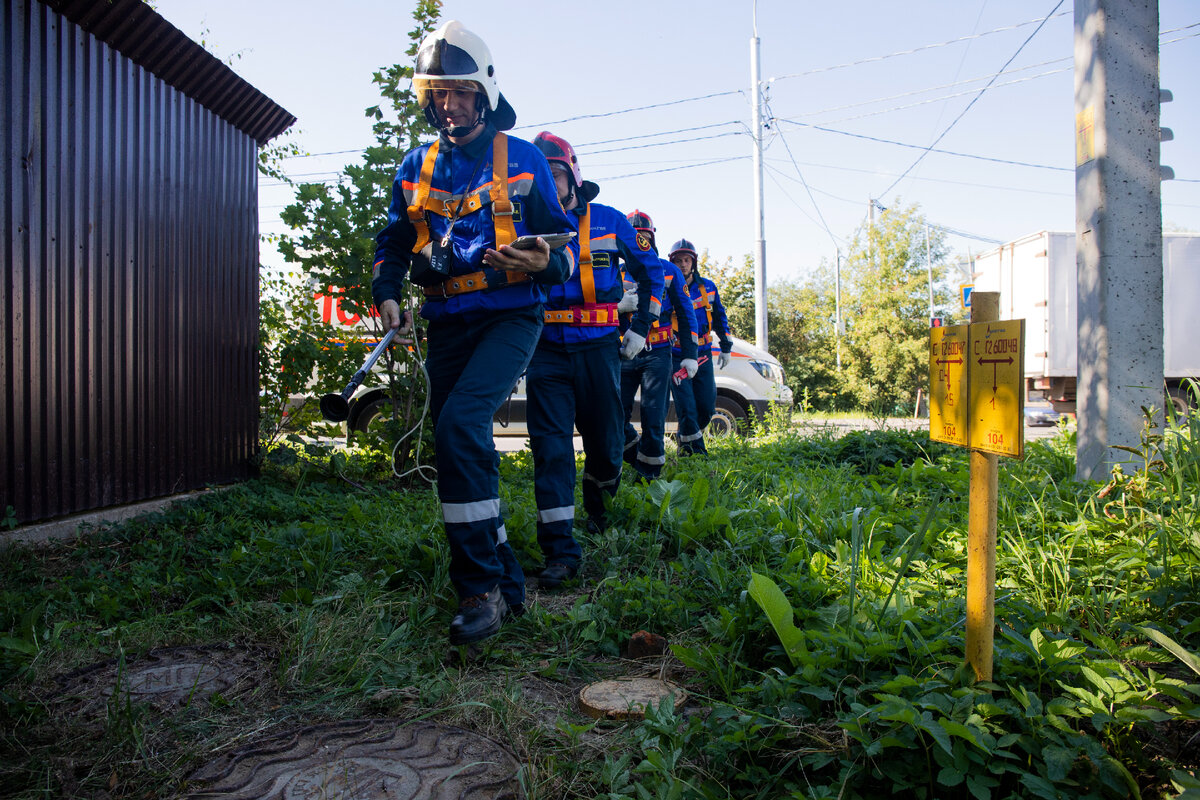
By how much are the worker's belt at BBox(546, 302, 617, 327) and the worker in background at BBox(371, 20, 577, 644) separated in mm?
522

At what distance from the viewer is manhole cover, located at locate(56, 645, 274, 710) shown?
7.16 ft

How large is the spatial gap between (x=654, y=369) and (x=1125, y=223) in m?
3.17

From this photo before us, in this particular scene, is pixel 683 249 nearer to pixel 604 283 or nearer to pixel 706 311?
pixel 706 311

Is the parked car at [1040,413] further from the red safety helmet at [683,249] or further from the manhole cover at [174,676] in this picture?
the manhole cover at [174,676]

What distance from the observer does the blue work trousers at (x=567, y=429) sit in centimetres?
342

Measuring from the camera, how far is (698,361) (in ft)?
24.0

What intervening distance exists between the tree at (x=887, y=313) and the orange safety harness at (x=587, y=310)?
2091 cm

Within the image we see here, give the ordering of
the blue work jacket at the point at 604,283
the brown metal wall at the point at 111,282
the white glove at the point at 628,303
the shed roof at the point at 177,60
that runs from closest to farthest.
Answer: the blue work jacket at the point at 604,283 < the brown metal wall at the point at 111,282 < the shed roof at the point at 177,60 < the white glove at the point at 628,303

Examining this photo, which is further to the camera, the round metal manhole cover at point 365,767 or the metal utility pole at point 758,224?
the metal utility pole at point 758,224

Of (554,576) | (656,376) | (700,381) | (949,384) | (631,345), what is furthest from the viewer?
(700,381)

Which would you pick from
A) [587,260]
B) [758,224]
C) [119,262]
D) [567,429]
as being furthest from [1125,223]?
[758,224]

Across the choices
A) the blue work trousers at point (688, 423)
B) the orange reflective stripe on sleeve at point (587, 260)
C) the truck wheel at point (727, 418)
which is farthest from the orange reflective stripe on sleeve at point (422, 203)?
the truck wheel at point (727, 418)

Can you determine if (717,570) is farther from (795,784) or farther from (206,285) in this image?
(206,285)

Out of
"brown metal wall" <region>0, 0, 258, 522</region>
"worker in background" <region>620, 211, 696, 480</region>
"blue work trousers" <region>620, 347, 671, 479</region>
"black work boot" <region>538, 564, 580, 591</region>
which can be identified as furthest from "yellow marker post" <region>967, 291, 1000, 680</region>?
"brown metal wall" <region>0, 0, 258, 522</region>
